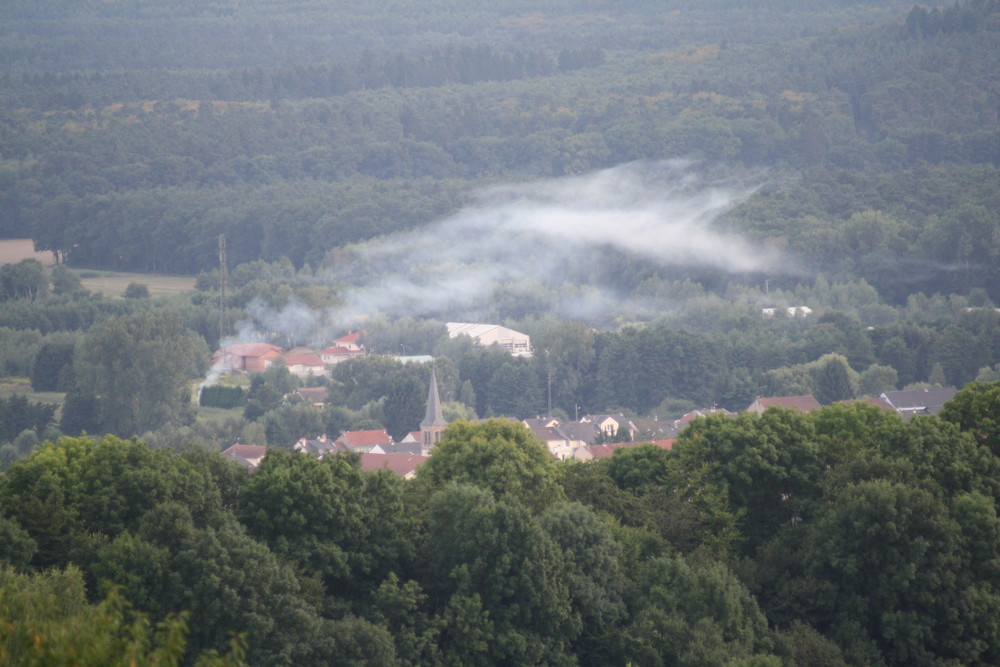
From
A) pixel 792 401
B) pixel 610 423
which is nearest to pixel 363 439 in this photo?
pixel 610 423

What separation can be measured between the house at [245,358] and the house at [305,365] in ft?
2.81

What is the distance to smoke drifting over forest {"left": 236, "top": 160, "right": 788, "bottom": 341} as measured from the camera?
4843 inches

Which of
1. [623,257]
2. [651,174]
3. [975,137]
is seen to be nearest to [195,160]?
[651,174]

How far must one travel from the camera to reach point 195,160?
190 meters

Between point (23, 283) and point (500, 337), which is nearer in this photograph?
point (500, 337)

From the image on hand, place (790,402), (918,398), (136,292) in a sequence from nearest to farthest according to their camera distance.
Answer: (918,398), (790,402), (136,292)

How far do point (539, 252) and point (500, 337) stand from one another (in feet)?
117

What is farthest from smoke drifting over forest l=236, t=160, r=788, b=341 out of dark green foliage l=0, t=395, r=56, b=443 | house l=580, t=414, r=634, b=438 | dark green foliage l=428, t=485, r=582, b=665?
dark green foliage l=428, t=485, r=582, b=665

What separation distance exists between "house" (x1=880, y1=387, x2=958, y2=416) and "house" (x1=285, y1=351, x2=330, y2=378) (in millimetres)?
34247

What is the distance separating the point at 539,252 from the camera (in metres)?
142

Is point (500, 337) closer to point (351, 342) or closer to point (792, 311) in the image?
point (351, 342)

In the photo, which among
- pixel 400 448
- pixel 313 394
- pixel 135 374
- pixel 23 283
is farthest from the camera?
pixel 23 283

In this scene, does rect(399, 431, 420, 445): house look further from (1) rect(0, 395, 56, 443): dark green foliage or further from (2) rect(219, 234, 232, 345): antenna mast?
(2) rect(219, 234, 232, 345): antenna mast

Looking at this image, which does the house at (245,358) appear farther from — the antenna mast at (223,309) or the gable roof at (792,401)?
the gable roof at (792,401)
